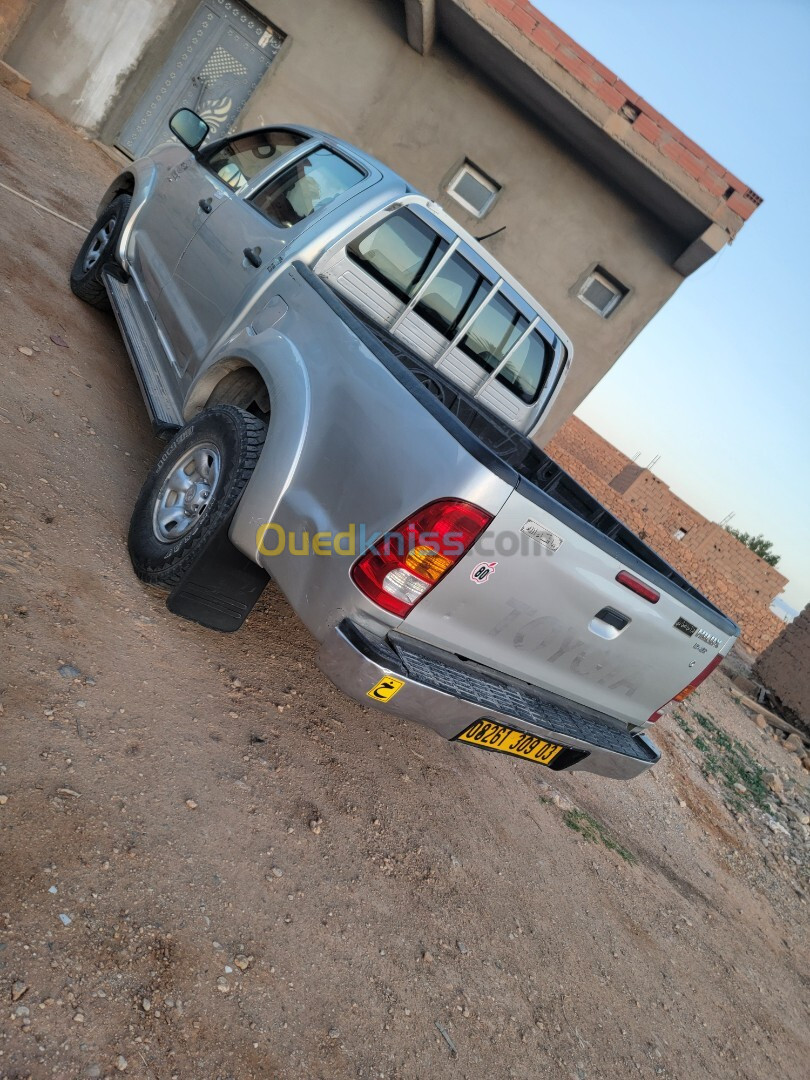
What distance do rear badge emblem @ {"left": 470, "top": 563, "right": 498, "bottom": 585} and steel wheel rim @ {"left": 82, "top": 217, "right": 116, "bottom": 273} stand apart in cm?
408

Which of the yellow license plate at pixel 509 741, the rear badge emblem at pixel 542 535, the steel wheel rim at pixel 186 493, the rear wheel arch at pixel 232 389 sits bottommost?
the steel wheel rim at pixel 186 493

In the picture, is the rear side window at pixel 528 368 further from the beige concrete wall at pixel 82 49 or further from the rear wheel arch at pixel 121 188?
the beige concrete wall at pixel 82 49

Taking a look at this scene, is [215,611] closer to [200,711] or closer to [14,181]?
[200,711]

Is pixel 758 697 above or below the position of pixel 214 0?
below

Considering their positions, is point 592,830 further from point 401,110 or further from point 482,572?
point 401,110

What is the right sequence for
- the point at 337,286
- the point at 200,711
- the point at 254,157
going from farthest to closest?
the point at 254,157, the point at 337,286, the point at 200,711

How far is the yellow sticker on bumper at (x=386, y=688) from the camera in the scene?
2.42m

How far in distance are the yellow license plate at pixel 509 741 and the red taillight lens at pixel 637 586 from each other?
2.19ft

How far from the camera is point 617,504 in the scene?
68.6 feet

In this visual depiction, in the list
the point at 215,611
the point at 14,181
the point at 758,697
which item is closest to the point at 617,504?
the point at 758,697

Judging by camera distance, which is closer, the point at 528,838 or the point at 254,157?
the point at 528,838

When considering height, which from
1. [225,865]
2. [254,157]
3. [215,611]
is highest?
[254,157]

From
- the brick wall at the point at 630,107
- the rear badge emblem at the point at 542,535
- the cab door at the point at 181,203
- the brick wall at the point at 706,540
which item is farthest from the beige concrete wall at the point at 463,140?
the brick wall at the point at 706,540

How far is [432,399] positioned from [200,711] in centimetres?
147
